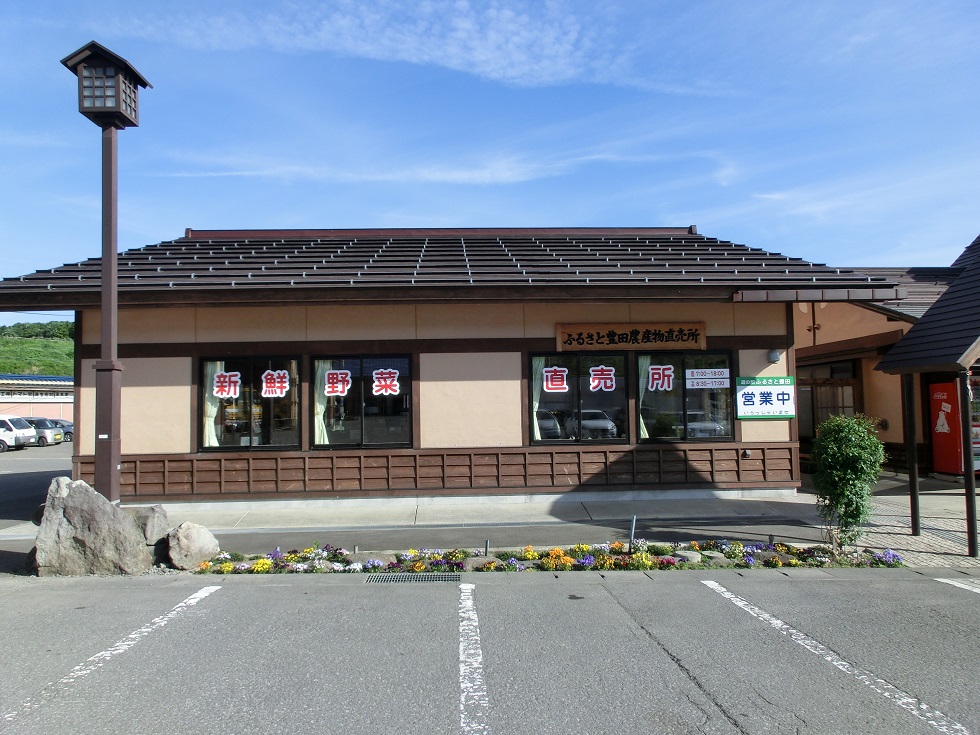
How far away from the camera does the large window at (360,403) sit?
11.4m

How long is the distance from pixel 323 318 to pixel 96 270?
4062mm

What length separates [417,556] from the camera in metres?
7.70

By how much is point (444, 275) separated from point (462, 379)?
1816mm

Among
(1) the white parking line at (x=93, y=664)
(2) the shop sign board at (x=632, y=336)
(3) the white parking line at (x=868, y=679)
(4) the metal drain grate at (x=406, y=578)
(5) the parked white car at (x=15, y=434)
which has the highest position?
(2) the shop sign board at (x=632, y=336)

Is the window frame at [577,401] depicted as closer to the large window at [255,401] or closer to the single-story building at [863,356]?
the large window at [255,401]

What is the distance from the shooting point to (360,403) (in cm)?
1141

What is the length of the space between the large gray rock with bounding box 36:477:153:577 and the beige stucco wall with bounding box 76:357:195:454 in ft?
12.8

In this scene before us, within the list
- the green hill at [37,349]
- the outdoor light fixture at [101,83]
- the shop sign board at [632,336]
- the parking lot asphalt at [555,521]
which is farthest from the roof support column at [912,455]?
the green hill at [37,349]

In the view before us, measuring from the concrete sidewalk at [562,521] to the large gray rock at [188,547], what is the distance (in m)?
0.70

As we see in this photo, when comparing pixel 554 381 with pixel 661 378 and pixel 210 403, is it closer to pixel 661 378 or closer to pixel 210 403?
pixel 661 378

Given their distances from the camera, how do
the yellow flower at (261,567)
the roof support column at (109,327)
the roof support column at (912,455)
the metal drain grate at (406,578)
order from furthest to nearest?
the roof support column at (912,455), the roof support column at (109,327), the yellow flower at (261,567), the metal drain grate at (406,578)

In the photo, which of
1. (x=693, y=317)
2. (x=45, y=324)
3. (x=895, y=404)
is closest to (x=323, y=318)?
(x=693, y=317)

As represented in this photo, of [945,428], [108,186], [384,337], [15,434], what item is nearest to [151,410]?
[384,337]

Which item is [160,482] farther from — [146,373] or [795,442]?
[795,442]
